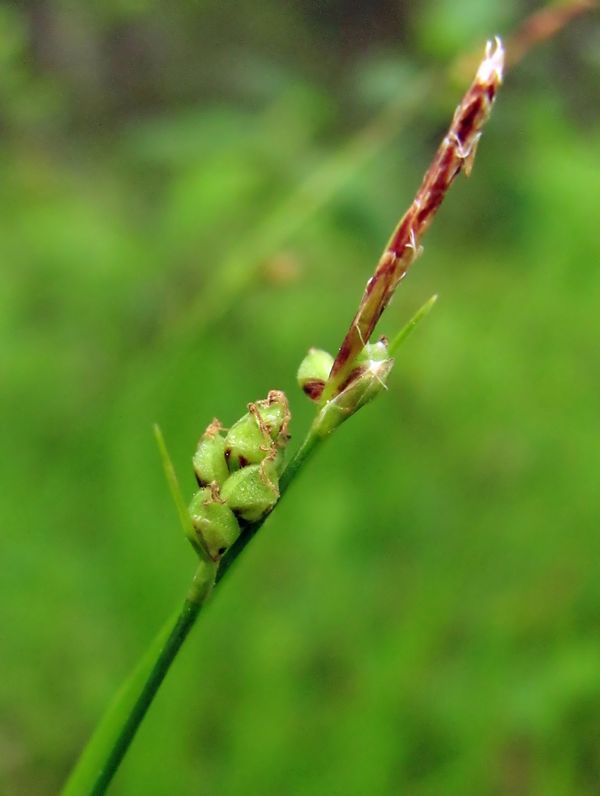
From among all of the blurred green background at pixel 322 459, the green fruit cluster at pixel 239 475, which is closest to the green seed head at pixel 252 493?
the green fruit cluster at pixel 239 475

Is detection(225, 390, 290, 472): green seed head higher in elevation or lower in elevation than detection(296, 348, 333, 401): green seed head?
lower

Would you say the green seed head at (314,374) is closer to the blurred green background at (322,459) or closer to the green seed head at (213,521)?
the green seed head at (213,521)

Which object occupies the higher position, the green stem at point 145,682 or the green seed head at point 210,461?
the green seed head at point 210,461

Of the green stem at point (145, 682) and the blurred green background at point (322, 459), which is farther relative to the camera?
the blurred green background at point (322, 459)

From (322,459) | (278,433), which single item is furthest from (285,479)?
(322,459)

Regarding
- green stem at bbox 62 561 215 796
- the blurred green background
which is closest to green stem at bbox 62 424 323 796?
green stem at bbox 62 561 215 796

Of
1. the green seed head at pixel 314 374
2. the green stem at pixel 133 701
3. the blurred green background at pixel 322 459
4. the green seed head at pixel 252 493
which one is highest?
the blurred green background at pixel 322 459

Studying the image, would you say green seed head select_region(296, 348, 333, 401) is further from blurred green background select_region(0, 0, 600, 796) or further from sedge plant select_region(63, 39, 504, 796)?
blurred green background select_region(0, 0, 600, 796)
